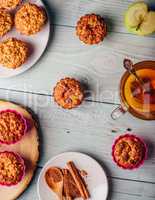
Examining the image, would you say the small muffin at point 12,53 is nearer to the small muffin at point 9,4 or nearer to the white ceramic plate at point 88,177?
the small muffin at point 9,4

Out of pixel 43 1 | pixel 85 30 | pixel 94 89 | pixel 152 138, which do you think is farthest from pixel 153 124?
pixel 43 1

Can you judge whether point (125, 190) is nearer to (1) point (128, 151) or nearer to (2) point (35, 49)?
(1) point (128, 151)

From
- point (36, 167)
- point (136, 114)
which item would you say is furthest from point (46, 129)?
point (136, 114)

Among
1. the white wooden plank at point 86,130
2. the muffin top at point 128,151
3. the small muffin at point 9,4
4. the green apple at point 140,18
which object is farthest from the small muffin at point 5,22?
the muffin top at point 128,151

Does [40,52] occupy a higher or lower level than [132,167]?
higher

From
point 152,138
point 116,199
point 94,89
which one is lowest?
point 116,199

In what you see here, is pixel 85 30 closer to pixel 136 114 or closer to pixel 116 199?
pixel 136 114

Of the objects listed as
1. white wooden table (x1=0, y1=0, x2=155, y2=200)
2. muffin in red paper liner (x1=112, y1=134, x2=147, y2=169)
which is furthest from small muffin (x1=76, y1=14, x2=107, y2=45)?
muffin in red paper liner (x1=112, y1=134, x2=147, y2=169)
